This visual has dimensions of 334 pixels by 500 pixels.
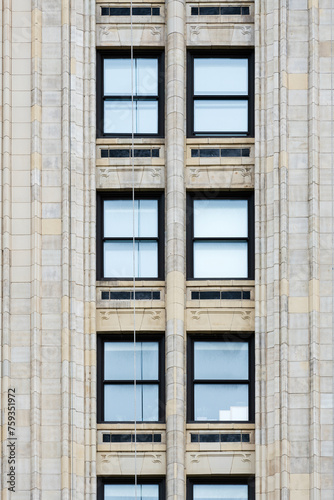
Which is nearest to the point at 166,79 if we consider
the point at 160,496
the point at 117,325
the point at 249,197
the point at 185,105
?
the point at 185,105

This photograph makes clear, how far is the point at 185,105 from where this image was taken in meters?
35.7

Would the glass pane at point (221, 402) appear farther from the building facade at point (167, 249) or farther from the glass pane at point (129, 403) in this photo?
the glass pane at point (129, 403)

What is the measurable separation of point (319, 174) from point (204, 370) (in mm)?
4655

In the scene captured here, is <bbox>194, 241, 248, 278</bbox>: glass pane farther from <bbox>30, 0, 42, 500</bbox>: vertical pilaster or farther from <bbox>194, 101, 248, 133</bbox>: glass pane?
<bbox>30, 0, 42, 500</bbox>: vertical pilaster

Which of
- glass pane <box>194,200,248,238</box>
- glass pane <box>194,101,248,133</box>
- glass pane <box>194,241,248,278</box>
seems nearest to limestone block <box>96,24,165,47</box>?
glass pane <box>194,101,248,133</box>

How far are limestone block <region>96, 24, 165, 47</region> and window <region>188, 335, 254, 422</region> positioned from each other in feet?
21.1

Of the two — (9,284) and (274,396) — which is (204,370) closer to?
(274,396)

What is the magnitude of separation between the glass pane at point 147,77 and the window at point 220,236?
8.06ft

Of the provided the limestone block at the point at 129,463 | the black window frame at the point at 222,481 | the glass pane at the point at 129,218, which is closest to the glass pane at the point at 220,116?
the glass pane at the point at 129,218

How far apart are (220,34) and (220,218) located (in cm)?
394

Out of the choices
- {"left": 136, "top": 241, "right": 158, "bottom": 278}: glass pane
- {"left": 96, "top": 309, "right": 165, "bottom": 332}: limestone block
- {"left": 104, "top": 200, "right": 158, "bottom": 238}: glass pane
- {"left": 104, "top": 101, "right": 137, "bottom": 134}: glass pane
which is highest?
{"left": 104, "top": 101, "right": 137, "bottom": 134}: glass pane

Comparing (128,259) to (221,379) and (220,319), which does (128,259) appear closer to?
(220,319)

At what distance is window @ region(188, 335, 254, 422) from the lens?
34.6m

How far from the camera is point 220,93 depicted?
119 feet
